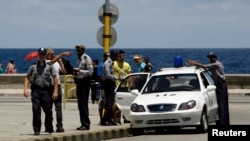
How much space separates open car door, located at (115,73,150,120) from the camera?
2464 centimetres

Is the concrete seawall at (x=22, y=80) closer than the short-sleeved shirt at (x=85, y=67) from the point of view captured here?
No

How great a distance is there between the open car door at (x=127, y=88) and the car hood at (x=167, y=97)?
2.58ft

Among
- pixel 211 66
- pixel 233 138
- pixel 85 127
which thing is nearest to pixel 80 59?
pixel 85 127

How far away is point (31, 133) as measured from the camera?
70.8ft

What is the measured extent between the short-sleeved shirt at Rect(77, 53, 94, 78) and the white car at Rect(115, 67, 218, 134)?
149 centimetres

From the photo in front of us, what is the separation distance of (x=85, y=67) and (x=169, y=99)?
215cm

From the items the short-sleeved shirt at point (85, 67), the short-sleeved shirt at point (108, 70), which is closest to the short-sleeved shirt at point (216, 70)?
the short-sleeved shirt at point (108, 70)

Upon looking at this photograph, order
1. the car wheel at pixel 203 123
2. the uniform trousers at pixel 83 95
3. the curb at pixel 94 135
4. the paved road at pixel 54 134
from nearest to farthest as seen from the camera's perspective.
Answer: the curb at pixel 94 135, the paved road at pixel 54 134, the uniform trousers at pixel 83 95, the car wheel at pixel 203 123

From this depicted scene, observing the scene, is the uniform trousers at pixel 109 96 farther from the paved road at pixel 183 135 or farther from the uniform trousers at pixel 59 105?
the uniform trousers at pixel 59 105

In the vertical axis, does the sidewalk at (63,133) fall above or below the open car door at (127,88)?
below

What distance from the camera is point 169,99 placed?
76.5ft

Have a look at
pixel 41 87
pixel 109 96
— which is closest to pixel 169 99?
pixel 109 96

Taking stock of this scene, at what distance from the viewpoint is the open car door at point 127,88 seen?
2464 centimetres

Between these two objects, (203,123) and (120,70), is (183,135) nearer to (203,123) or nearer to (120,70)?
(203,123)
